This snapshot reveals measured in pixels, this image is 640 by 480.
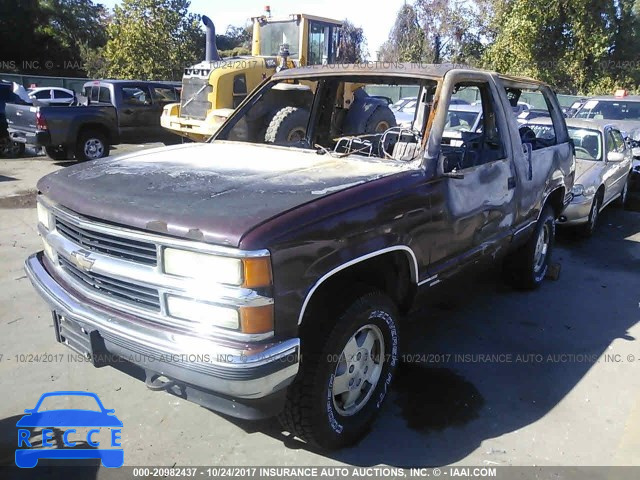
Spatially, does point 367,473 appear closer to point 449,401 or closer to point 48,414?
point 449,401

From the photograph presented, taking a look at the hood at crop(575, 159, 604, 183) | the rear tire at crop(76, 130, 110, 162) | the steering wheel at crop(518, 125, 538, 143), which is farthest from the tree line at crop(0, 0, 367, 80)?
the steering wheel at crop(518, 125, 538, 143)

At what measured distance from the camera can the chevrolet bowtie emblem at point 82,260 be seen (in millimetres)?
2672

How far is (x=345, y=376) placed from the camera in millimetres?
2939

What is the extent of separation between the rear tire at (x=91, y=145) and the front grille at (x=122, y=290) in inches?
399

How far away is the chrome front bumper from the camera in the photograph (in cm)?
229

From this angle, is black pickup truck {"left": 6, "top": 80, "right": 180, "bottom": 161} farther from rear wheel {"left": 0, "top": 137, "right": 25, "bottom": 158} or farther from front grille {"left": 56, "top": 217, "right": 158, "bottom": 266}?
front grille {"left": 56, "top": 217, "right": 158, "bottom": 266}

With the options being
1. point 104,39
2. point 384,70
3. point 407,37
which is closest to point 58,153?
point 384,70

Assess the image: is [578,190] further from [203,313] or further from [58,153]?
[58,153]

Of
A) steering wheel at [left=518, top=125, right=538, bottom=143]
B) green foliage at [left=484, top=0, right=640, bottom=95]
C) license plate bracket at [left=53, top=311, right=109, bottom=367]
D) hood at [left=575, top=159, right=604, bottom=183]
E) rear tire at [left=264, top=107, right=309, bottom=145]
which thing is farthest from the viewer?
green foliage at [left=484, top=0, right=640, bottom=95]

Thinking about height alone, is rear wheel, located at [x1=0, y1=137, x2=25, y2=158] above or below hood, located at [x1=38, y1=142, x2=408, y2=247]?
below

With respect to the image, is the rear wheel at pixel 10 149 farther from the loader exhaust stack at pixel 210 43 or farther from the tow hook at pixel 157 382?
the tow hook at pixel 157 382

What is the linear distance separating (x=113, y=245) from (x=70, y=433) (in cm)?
121

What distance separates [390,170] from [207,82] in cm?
857

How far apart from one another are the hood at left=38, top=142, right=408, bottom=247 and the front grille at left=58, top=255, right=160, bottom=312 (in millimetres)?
303
